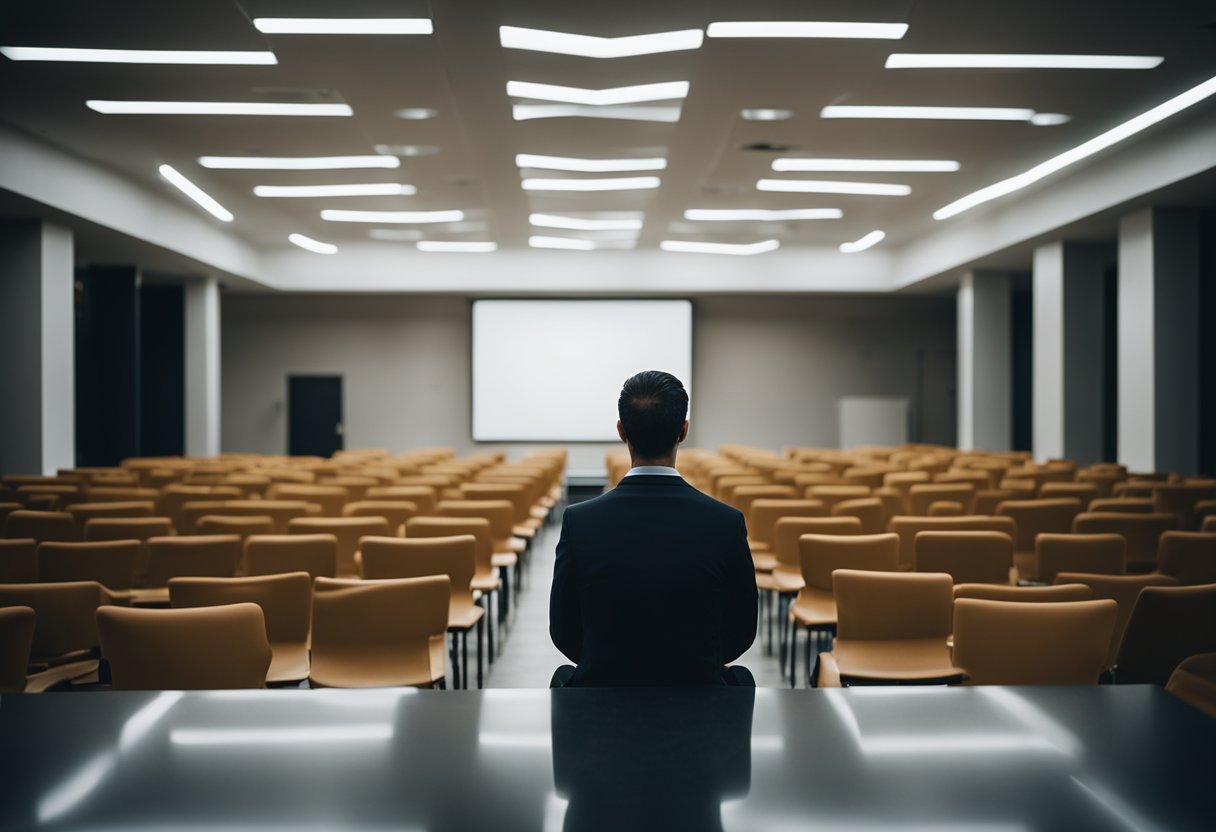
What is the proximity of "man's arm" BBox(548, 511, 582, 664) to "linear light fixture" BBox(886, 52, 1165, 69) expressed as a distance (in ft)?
21.7

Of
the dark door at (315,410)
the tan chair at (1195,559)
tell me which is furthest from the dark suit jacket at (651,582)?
the dark door at (315,410)

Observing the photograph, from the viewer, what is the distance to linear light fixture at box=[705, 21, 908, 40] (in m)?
6.57

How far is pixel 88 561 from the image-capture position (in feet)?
14.0

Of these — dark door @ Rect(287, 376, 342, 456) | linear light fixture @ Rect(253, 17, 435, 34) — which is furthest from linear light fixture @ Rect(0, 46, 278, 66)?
dark door @ Rect(287, 376, 342, 456)

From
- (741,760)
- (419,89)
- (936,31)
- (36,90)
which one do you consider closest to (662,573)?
(741,760)

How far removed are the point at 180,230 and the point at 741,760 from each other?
47.5ft

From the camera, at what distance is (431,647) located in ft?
12.3

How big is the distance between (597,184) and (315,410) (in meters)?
10.4

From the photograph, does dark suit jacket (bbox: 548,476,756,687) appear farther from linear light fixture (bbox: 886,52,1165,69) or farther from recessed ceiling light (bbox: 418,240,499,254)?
recessed ceiling light (bbox: 418,240,499,254)

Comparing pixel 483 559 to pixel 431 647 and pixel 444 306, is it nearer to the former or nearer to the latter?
pixel 431 647

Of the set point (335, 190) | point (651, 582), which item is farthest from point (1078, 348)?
point (651, 582)

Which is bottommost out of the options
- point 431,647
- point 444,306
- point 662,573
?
point 431,647

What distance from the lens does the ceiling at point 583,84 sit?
646 centimetres

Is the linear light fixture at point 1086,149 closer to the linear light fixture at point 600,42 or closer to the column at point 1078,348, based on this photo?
the column at point 1078,348
